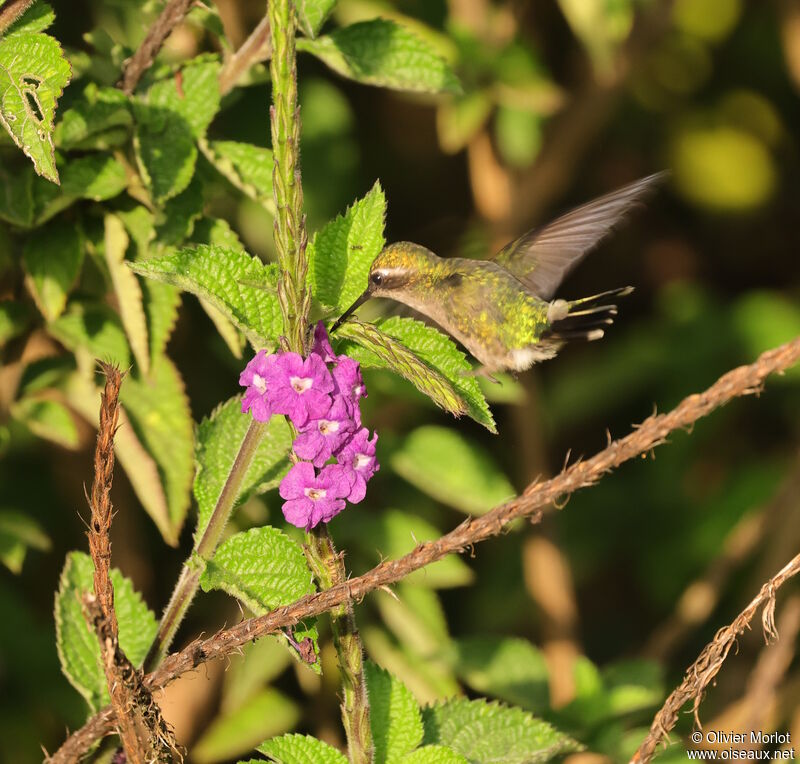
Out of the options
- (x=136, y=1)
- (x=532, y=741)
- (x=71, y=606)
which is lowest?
(x=532, y=741)

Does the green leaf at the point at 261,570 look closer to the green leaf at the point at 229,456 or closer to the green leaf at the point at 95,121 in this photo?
the green leaf at the point at 229,456

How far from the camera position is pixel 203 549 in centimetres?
130

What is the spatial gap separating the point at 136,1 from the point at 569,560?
2.23 meters

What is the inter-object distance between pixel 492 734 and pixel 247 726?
846 mm

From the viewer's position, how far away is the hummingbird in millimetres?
1866

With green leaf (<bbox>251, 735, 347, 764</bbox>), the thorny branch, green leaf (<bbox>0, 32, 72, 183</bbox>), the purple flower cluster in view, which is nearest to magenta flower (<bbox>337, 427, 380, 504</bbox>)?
the purple flower cluster

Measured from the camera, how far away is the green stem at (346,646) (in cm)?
117

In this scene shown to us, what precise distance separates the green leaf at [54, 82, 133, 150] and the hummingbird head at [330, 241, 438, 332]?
436mm

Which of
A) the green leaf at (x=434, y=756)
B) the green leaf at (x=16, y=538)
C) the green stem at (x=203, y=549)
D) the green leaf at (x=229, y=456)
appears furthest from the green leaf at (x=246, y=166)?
the green leaf at (x=434, y=756)

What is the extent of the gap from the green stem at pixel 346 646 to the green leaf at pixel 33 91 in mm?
517

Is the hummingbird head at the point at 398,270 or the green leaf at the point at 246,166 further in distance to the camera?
the hummingbird head at the point at 398,270

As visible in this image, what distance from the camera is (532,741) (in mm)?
1482

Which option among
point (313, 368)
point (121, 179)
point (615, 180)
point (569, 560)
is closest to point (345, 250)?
point (313, 368)

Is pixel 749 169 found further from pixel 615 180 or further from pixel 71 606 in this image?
pixel 71 606
